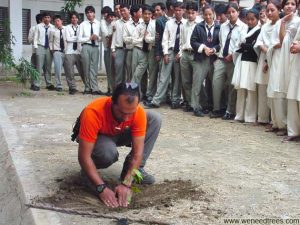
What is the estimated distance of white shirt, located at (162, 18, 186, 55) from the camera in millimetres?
8602

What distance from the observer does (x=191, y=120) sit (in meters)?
7.75

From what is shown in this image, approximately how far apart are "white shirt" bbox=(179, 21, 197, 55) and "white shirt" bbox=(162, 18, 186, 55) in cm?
16

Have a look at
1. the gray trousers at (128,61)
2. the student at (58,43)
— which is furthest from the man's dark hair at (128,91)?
the student at (58,43)

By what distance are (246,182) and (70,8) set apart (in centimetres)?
742

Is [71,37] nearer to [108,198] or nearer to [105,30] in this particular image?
[105,30]

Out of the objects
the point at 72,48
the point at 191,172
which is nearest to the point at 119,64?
the point at 72,48

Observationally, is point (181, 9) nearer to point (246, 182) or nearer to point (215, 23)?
point (215, 23)

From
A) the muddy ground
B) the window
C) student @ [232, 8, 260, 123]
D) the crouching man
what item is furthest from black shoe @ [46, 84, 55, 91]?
the crouching man

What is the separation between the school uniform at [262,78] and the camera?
6996 millimetres

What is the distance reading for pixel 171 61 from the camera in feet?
28.8

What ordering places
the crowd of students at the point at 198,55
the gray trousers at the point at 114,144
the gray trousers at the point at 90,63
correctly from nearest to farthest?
1. the gray trousers at the point at 114,144
2. the crowd of students at the point at 198,55
3. the gray trousers at the point at 90,63

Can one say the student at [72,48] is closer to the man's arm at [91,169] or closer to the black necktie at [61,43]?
the black necktie at [61,43]

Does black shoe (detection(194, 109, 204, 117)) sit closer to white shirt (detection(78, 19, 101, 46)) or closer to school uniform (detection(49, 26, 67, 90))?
white shirt (detection(78, 19, 101, 46))

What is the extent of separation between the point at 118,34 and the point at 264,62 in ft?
12.5
